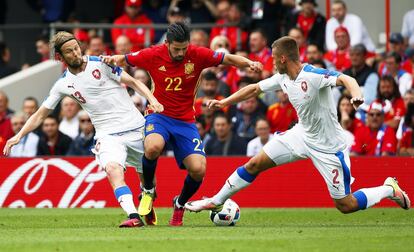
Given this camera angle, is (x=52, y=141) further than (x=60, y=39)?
Yes

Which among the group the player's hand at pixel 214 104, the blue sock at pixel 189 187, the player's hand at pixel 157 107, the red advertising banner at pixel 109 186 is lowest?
the red advertising banner at pixel 109 186

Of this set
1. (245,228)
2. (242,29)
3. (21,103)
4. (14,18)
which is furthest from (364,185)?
(14,18)

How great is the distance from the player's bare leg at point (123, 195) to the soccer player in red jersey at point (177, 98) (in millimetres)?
560

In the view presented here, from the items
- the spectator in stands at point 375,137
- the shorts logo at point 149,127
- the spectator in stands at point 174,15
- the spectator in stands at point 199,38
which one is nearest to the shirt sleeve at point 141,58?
the shorts logo at point 149,127

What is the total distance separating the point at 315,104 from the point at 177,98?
1687mm

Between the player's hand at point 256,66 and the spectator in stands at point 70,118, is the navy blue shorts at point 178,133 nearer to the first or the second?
the player's hand at point 256,66

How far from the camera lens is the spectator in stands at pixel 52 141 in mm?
20109

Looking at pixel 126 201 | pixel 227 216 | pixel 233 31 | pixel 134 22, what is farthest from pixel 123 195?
pixel 134 22

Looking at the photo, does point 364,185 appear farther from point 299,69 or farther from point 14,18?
point 14,18

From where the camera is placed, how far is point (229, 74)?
21.8 m

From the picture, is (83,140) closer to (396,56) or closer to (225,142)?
(225,142)

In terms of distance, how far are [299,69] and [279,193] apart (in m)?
4.95

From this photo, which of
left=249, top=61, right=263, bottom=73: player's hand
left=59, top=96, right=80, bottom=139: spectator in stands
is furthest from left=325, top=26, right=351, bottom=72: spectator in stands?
left=249, top=61, right=263, bottom=73: player's hand

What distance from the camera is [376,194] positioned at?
14.0 metres
